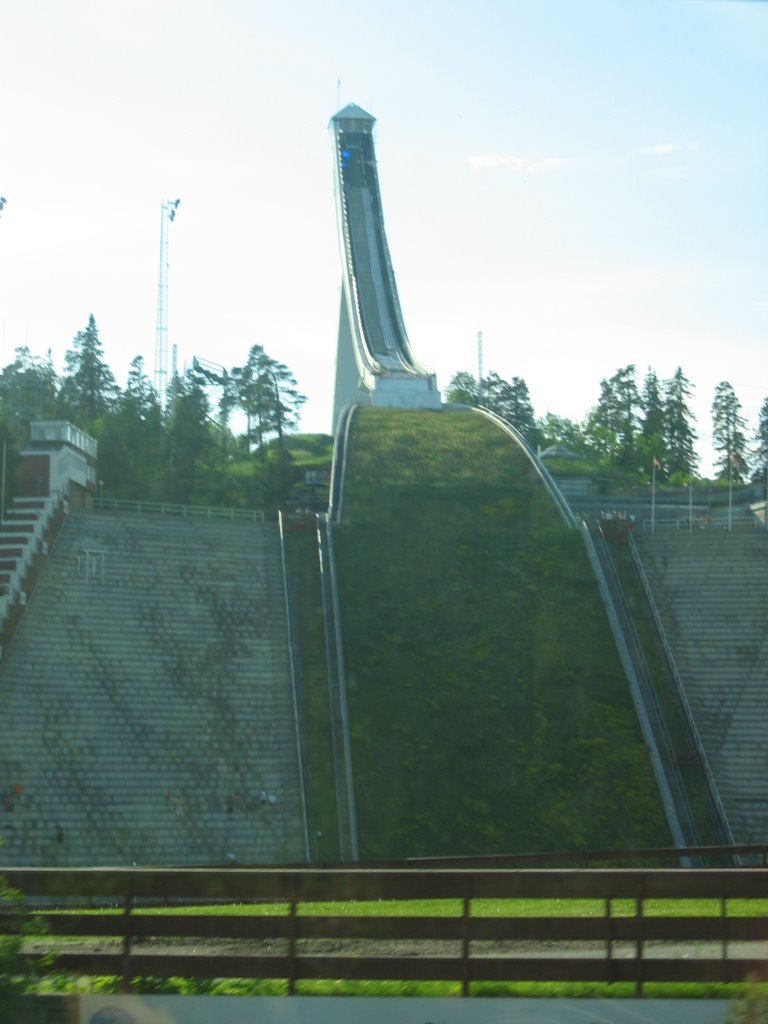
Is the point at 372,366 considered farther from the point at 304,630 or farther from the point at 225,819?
the point at 225,819

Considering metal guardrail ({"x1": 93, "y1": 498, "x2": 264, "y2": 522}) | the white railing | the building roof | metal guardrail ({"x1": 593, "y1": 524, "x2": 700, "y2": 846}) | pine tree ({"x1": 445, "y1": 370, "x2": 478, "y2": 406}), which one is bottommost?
metal guardrail ({"x1": 593, "y1": 524, "x2": 700, "y2": 846})

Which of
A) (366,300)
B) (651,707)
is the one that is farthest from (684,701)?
(366,300)

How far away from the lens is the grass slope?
27344 mm

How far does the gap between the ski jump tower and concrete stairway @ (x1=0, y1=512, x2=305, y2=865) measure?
23.6 metres

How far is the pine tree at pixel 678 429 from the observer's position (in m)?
85.7

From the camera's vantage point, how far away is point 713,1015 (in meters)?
7.47

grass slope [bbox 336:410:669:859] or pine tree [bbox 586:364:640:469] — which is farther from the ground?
pine tree [bbox 586:364:640:469]


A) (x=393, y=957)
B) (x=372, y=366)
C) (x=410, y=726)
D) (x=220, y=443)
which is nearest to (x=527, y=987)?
(x=393, y=957)

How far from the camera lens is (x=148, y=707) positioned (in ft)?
96.9

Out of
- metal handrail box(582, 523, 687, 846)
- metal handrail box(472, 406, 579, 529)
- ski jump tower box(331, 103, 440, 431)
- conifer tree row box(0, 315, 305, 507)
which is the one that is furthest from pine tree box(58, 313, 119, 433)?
metal handrail box(582, 523, 687, 846)

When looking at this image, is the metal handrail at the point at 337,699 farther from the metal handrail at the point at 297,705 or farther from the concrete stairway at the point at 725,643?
the concrete stairway at the point at 725,643

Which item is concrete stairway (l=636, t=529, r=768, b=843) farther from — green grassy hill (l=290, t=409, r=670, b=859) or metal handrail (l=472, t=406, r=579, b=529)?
metal handrail (l=472, t=406, r=579, b=529)

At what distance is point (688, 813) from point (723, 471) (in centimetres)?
5864

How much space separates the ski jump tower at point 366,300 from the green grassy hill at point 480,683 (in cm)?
1617
